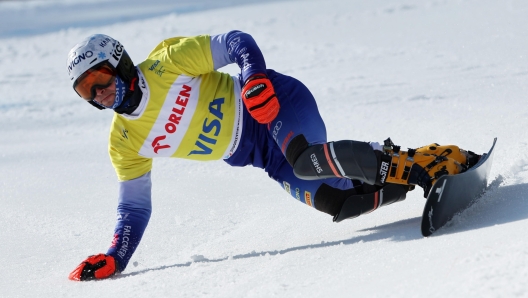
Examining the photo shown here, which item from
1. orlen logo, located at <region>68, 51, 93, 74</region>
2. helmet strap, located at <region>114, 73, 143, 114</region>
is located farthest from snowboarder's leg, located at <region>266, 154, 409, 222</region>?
orlen logo, located at <region>68, 51, 93, 74</region>

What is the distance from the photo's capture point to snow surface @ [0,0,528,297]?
214cm

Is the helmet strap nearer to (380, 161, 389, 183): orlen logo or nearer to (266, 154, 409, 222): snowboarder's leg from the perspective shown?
(266, 154, 409, 222): snowboarder's leg

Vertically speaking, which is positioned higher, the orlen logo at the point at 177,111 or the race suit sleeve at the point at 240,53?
the race suit sleeve at the point at 240,53

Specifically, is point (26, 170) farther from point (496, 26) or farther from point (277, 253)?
point (496, 26)

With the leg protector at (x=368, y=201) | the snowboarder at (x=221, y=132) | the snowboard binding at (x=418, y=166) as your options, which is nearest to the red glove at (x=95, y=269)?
the snowboarder at (x=221, y=132)

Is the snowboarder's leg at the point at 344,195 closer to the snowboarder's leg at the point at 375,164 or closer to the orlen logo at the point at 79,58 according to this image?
the snowboarder's leg at the point at 375,164

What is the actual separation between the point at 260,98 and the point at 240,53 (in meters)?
0.30

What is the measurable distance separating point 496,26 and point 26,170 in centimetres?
603

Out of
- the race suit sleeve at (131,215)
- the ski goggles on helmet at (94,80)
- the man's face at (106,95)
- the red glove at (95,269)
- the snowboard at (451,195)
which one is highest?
the ski goggles on helmet at (94,80)

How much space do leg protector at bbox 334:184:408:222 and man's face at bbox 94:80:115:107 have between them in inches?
45.4

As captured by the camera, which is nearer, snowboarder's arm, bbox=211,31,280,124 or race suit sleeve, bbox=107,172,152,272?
snowboarder's arm, bbox=211,31,280,124

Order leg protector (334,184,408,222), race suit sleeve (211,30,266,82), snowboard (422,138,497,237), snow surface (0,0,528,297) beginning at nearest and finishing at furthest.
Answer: snow surface (0,0,528,297)
snowboard (422,138,497,237)
race suit sleeve (211,30,266,82)
leg protector (334,184,408,222)

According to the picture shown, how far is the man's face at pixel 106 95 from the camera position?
2.89 meters

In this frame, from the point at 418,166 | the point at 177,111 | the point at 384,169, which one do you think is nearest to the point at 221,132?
the point at 177,111
